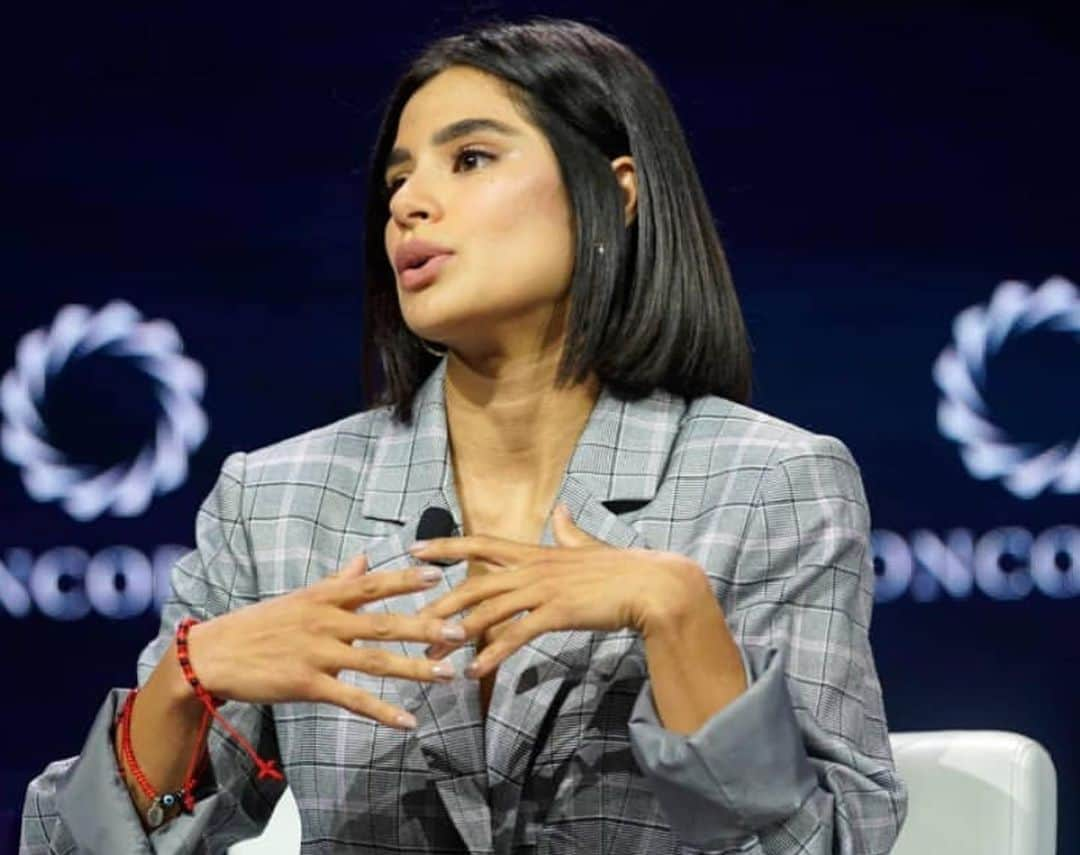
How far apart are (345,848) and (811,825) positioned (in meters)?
0.45

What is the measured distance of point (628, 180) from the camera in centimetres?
198

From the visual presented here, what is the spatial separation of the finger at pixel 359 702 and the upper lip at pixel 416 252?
480 mm

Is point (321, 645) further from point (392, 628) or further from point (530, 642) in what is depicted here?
point (530, 642)

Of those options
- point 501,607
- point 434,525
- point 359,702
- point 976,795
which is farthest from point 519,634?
point 976,795

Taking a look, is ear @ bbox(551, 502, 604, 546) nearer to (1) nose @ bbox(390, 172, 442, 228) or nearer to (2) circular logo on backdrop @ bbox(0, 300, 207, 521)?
(1) nose @ bbox(390, 172, 442, 228)

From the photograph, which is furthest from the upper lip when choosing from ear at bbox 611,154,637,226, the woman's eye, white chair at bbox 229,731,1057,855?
white chair at bbox 229,731,1057,855

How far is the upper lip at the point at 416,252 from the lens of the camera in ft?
6.07

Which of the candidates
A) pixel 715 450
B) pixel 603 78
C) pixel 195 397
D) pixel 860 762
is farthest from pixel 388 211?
pixel 195 397

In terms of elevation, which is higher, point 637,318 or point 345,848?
point 637,318

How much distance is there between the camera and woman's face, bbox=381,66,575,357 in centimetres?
185

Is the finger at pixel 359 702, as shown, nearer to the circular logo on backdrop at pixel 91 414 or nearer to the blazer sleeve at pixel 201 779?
the blazer sleeve at pixel 201 779

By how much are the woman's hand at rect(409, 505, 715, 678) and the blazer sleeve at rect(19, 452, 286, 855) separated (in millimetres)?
322

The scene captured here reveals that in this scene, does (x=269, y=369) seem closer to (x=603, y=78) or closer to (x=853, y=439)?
(x=853, y=439)

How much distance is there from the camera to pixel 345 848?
1.78 meters
